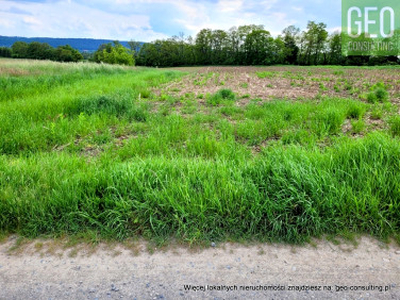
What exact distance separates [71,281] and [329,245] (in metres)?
2.35

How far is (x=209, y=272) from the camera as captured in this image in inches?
81.6

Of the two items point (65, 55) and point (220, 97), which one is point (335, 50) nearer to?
point (220, 97)

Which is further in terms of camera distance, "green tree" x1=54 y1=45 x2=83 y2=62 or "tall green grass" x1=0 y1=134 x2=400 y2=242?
"green tree" x1=54 y1=45 x2=83 y2=62

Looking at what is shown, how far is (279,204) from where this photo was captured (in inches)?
103

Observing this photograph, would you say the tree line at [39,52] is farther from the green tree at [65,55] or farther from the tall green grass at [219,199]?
the tall green grass at [219,199]

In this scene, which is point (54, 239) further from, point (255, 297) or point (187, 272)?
point (255, 297)

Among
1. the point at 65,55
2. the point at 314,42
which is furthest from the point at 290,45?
the point at 65,55

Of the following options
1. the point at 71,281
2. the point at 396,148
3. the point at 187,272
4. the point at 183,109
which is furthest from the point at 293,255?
the point at 183,109

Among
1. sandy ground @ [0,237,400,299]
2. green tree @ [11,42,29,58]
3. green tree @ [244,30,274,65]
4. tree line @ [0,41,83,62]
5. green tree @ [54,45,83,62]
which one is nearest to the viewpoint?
sandy ground @ [0,237,400,299]

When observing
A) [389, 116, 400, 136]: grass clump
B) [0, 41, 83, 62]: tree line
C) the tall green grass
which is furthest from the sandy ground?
[0, 41, 83, 62]: tree line

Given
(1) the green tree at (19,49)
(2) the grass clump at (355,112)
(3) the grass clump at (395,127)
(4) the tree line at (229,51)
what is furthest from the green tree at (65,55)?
(3) the grass clump at (395,127)

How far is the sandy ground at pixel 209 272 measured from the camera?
1.90 meters

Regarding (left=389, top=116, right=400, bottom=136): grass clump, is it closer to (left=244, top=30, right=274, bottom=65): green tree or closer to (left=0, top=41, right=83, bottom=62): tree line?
(left=244, top=30, right=274, bottom=65): green tree

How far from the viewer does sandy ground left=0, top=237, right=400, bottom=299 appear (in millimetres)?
1896
